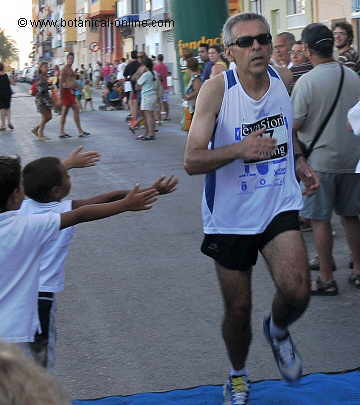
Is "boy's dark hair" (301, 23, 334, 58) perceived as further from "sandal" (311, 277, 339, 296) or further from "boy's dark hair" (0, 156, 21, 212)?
"boy's dark hair" (0, 156, 21, 212)

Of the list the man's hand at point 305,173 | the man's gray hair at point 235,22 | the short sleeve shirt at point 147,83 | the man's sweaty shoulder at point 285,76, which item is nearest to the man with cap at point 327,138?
the man's hand at point 305,173

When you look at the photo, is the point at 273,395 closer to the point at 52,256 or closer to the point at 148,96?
the point at 52,256

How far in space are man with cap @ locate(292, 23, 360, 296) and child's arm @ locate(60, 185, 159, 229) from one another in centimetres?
298

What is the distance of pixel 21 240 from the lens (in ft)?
11.1

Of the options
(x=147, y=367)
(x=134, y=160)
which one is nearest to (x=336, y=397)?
(x=147, y=367)

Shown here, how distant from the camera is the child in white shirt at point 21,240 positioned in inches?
133

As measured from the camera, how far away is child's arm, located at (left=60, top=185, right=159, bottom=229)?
135 inches

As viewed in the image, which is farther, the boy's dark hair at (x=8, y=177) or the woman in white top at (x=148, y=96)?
the woman in white top at (x=148, y=96)

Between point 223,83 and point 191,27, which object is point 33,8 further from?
point 223,83

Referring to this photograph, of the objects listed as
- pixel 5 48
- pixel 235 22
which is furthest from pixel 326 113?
pixel 5 48

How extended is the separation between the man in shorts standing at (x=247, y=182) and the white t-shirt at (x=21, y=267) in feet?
3.08

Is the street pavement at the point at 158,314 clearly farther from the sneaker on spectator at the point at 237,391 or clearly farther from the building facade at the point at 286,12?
the building facade at the point at 286,12

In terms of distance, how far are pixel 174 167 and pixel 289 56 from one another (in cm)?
432

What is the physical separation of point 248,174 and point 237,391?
1022 mm
